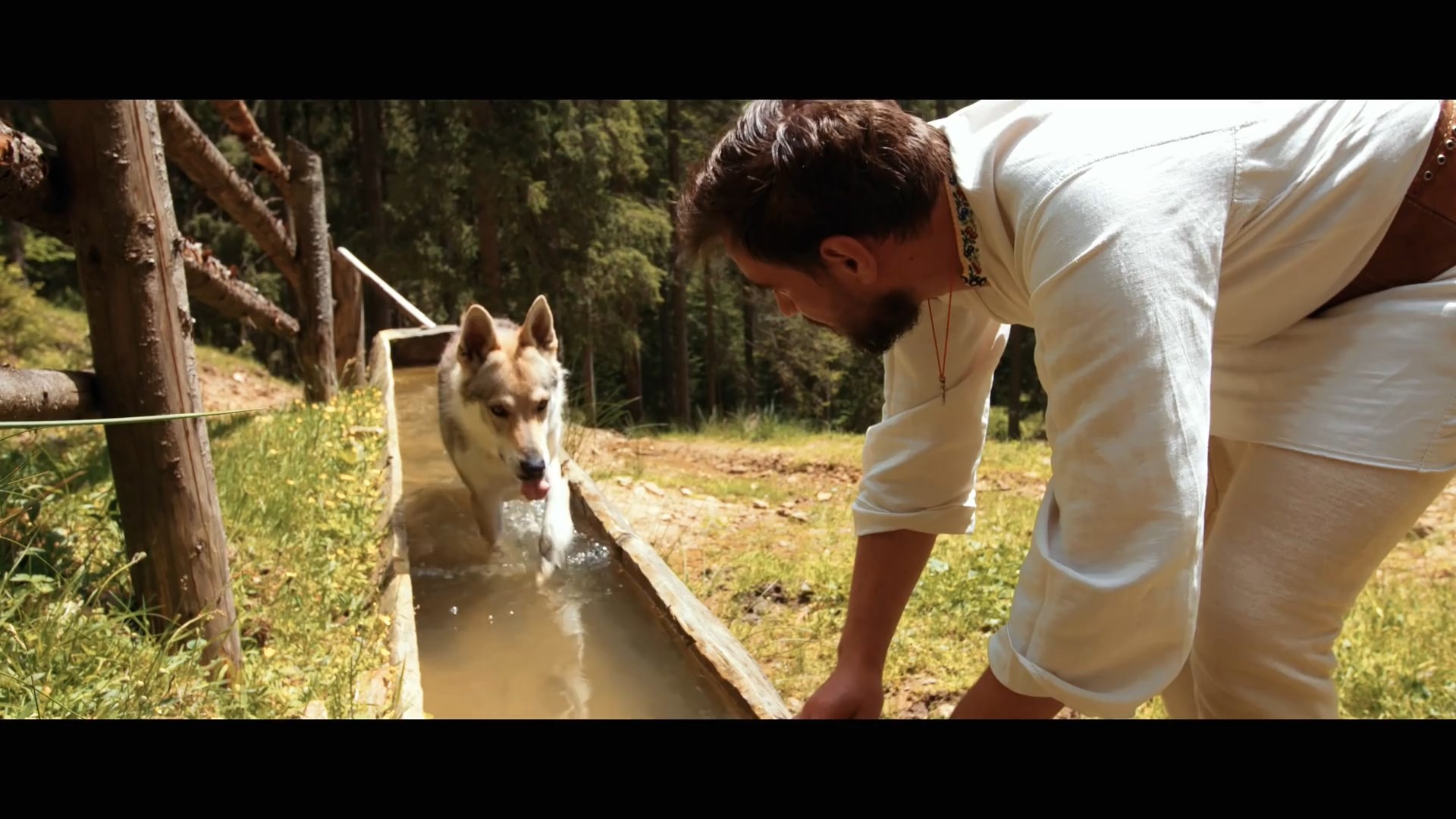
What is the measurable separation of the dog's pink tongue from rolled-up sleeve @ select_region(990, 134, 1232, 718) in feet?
11.6

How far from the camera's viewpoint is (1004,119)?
65.3 inches

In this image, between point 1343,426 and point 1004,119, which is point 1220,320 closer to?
point 1343,426

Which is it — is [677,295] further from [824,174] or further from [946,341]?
[824,174]

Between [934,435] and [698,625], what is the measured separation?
164 cm

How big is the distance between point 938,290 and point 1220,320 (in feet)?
1.78

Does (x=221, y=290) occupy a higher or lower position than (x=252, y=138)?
lower

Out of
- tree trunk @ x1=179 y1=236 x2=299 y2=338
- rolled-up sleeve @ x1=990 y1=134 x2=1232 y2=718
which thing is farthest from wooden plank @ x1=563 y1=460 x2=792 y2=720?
tree trunk @ x1=179 y1=236 x2=299 y2=338

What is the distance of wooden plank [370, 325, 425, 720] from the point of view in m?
2.85

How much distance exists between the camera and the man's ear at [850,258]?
1.72m

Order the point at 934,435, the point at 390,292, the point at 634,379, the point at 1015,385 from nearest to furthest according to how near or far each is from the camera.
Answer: the point at 934,435 → the point at 390,292 → the point at 1015,385 → the point at 634,379

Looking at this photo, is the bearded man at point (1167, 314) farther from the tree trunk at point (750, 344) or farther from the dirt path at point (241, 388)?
the tree trunk at point (750, 344)

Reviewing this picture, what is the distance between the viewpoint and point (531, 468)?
4.73m

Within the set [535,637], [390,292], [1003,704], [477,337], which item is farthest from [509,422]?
[390,292]
